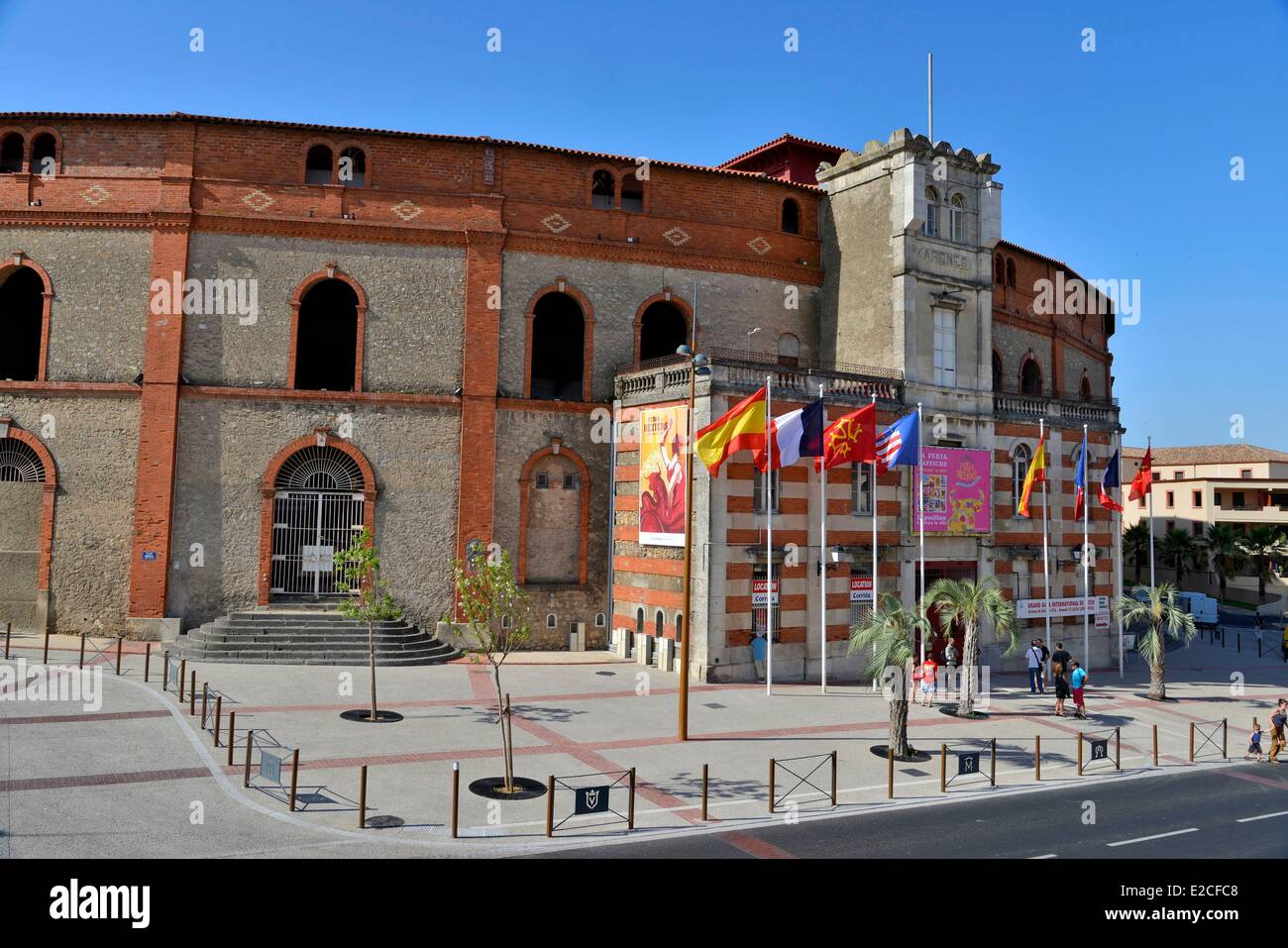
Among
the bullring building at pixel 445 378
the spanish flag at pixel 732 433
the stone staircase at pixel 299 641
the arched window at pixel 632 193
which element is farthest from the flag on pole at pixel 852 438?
the stone staircase at pixel 299 641

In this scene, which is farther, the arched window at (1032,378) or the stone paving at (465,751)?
the arched window at (1032,378)

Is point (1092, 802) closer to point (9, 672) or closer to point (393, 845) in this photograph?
point (393, 845)

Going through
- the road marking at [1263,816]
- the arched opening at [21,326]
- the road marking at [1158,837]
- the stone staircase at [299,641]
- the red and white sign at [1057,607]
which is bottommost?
the road marking at [1263,816]

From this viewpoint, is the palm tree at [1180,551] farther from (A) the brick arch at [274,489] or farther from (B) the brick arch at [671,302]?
(A) the brick arch at [274,489]

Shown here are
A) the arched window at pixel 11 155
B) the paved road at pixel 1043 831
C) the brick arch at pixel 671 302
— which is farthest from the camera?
the brick arch at pixel 671 302

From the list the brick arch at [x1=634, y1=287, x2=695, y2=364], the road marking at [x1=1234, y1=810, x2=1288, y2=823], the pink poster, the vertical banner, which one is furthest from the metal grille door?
the road marking at [x1=1234, y1=810, x2=1288, y2=823]

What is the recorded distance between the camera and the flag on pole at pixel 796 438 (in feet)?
76.3

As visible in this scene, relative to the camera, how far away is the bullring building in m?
27.4

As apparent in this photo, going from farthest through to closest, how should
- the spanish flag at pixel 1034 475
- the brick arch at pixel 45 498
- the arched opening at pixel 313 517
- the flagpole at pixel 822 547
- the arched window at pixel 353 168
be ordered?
the arched window at pixel 353 168
the spanish flag at pixel 1034 475
the arched opening at pixel 313 517
the brick arch at pixel 45 498
the flagpole at pixel 822 547

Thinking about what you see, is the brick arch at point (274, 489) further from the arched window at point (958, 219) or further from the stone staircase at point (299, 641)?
the arched window at point (958, 219)

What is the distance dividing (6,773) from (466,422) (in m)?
16.6

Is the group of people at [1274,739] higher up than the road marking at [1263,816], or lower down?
higher up

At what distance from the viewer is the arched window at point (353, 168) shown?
2928cm

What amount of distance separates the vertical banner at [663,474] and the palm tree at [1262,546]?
49559 mm
